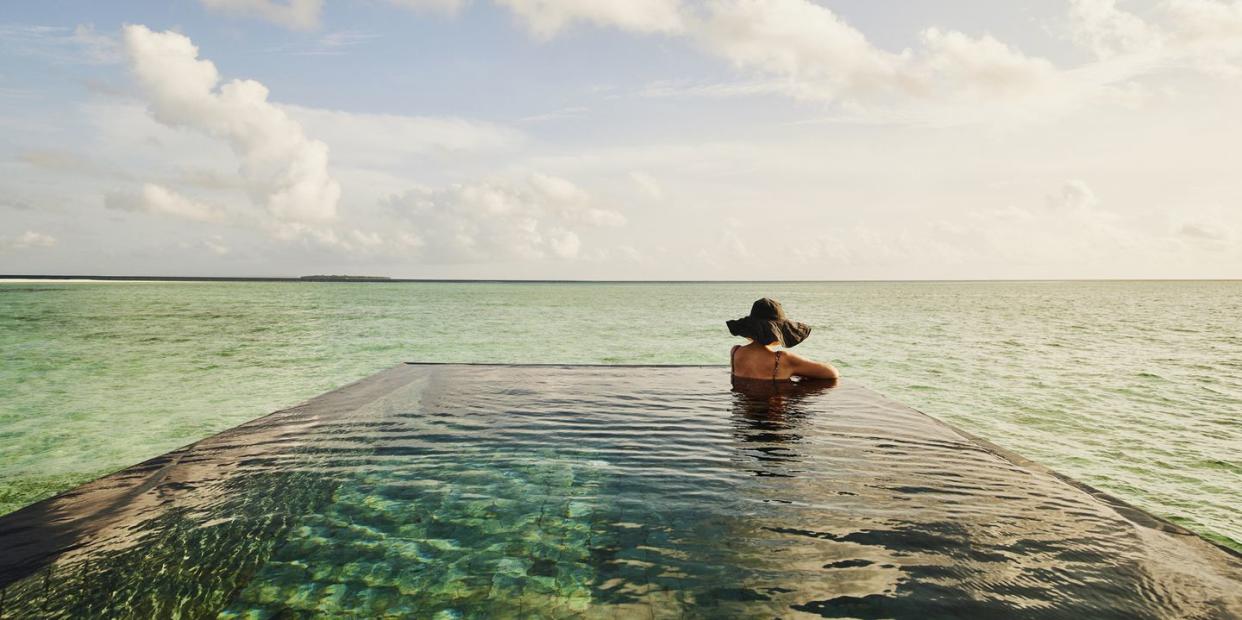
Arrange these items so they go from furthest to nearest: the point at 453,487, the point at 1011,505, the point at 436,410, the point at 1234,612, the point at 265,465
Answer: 1. the point at 436,410
2. the point at 265,465
3. the point at 453,487
4. the point at 1011,505
5. the point at 1234,612

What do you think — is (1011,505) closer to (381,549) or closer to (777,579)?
(777,579)

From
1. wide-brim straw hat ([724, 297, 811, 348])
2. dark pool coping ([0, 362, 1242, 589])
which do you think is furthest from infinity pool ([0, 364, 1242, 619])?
wide-brim straw hat ([724, 297, 811, 348])

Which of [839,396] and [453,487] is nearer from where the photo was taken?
[453,487]

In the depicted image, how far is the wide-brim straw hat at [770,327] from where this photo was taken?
9.59 m

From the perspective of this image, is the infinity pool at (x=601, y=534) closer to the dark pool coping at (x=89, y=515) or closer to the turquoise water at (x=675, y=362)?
the dark pool coping at (x=89, y=515)

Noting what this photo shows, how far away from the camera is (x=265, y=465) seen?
6.25 m

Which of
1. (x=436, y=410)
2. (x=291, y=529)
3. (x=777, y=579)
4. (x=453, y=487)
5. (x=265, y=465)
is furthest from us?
(x=436, y=410)

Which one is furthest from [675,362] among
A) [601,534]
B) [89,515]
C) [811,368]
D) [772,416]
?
[89,515]

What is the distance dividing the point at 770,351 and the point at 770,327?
1.42m

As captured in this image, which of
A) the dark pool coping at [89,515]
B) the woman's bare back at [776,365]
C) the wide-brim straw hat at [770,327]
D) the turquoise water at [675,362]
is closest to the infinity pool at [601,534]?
the dark pool coping at [89,515]

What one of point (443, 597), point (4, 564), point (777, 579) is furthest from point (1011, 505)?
point (4, 564)

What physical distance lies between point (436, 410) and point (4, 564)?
5321mm

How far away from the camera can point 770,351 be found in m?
10.9

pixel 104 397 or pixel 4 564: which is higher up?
pixel 4 564
